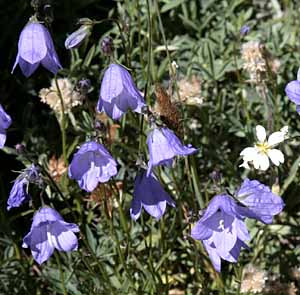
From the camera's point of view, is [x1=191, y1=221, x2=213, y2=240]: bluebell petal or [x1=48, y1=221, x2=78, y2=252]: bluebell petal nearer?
[x1=191, y1=221, x2=213, y2=240]: bluebell petal

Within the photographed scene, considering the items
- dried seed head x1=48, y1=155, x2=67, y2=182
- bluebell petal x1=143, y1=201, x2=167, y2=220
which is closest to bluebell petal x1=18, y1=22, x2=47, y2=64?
bluebell petal x1=143, y1=201, x2=167, y2=220

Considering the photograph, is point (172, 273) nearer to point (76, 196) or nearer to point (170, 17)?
point (76, 196)

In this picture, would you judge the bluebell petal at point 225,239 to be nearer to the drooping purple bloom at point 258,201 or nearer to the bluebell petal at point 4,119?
the drooping purple bloom at point 258,201

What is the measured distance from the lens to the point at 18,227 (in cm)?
333

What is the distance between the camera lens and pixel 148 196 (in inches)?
87.4

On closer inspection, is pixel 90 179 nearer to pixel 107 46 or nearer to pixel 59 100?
pixel 107 46

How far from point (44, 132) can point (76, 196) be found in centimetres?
56

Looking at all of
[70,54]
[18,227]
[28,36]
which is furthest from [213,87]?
[28,36]

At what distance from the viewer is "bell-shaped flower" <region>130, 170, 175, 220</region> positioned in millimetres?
2195

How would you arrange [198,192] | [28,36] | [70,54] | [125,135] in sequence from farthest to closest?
[70,54]
[125,135]
[198,192]
[28,36]

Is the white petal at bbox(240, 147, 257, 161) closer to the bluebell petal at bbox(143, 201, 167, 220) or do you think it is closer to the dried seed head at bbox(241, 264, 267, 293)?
the bluebell petal at bbox(143, 201, 167, 220)

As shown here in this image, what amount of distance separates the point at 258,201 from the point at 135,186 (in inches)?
15.3

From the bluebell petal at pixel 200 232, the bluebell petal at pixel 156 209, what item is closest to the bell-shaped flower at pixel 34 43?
the bluebell petal at pixel 156 209

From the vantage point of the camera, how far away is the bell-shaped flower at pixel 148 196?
2.20m
